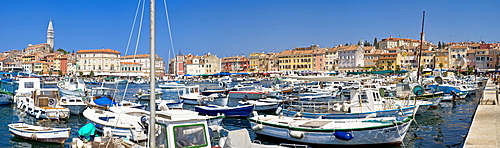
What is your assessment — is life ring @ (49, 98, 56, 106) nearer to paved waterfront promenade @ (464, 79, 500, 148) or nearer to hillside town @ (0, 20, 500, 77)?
paved waterfront promenade @ (464, 79, 500, 148)

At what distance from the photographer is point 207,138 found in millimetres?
9359

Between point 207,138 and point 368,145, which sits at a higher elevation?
point 207,138

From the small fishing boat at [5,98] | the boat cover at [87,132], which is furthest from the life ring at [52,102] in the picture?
the boat cover at [87,132]

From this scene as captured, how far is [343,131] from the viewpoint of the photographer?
48.5ft

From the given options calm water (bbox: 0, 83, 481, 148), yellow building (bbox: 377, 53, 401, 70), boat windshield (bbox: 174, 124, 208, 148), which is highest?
yellow building (bbox: 377, 53, 401, 70)

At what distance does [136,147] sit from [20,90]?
30.4m

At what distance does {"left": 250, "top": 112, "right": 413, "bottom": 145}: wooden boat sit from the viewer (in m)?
14.8

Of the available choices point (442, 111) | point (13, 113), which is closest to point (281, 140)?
point (442, 111)

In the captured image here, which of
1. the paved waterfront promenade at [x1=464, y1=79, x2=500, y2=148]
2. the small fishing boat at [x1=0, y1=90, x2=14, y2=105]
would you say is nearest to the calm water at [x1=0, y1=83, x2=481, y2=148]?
the paved waterfront promenade at [x1=464, y1=79, x2=500, y2=148]

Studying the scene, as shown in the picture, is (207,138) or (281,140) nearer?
(207,138)

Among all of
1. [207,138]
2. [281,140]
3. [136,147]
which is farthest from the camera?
[281,140]

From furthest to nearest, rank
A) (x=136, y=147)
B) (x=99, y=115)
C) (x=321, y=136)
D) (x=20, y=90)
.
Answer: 1. (x=20, y=90)
2. (x=99, y=115)
3. (x=321, y=136)
4. (x=136, y=147)

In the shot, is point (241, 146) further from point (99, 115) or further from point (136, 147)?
point (99, 115)

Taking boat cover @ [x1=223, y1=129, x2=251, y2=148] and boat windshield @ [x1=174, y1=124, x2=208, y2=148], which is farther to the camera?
boat cover @ [x1=223, y1=129, x2=251, y2=148]
